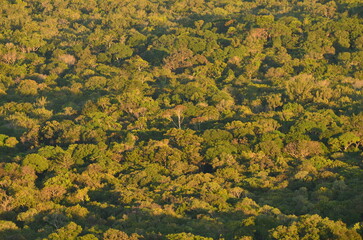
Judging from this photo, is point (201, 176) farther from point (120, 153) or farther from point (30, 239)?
point (30, 239)

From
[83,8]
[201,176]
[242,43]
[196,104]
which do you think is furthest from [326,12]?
[201,176]

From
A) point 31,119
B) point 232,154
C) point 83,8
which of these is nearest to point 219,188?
point 232,154

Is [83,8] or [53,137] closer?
[53,137]

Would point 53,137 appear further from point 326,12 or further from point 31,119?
point 326,12

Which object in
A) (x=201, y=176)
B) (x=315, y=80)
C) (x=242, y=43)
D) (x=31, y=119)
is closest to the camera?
(x=201, y=176)

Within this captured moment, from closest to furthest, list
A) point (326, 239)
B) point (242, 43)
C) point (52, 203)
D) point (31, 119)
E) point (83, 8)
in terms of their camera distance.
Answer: point (326, 239) → point (52, 203) → point (31, 119) → point (242, 43) → point (83, 8)

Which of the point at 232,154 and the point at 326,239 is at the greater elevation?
the point at 326,239
